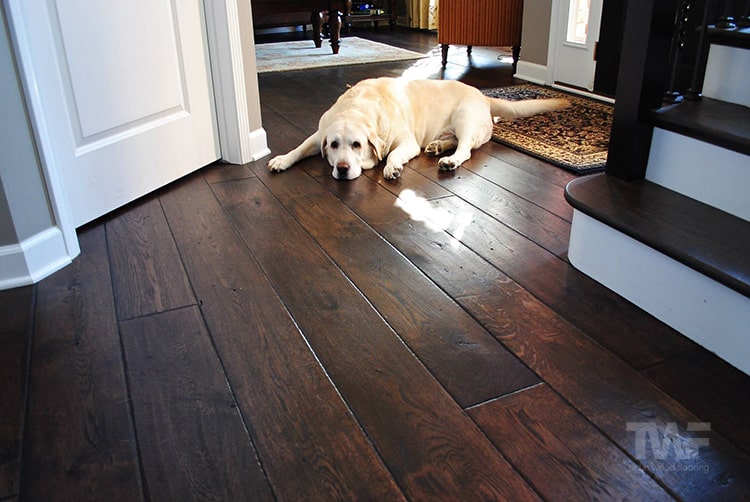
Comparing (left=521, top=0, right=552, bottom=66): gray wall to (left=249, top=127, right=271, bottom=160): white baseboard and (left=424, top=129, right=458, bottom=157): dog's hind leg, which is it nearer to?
(left=424, top=129, right=458, bottom=157): dog's hind leg

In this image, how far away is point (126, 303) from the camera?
1.61m

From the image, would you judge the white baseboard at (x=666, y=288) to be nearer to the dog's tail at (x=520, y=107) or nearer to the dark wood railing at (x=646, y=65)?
the dark wood railing at (x=646, y=65)

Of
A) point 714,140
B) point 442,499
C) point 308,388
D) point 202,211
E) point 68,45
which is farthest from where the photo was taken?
point 202,211

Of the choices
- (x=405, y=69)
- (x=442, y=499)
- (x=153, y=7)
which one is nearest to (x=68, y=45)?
(x=153, y=7)

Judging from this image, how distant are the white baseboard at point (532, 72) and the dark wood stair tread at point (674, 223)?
248 cm

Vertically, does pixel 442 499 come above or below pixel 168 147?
below

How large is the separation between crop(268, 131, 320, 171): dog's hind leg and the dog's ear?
0.91ft

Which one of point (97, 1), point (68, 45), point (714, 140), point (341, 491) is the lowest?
point (341, 491)

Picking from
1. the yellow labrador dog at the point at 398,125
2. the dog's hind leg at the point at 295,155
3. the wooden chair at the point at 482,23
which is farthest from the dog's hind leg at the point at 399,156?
the wooden chair at the point at 482,23

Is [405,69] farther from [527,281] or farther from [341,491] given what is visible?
[341,491]

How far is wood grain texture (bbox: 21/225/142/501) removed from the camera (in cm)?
105

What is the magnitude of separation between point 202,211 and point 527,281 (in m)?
1.16

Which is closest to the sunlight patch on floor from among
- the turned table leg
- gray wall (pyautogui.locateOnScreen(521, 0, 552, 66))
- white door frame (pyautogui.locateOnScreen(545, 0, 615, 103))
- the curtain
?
white door frame (pyautogui.locateOnScreen(545, 0, 615, 103))

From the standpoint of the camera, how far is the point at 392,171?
2482 millimetres
